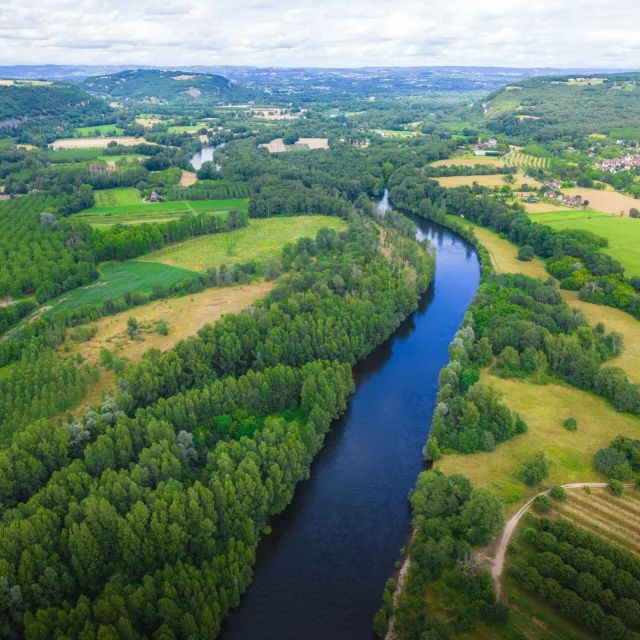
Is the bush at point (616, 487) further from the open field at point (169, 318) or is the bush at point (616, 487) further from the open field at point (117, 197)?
the open field at point (117, 197)

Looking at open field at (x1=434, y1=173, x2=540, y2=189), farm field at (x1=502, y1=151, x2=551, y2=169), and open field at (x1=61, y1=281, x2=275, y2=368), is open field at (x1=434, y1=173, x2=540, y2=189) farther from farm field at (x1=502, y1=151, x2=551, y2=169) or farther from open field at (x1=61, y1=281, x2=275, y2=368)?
open field at (x1=61, y1=281, x2=275, y2=368)

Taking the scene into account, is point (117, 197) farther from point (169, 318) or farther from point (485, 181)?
point (485, 181)

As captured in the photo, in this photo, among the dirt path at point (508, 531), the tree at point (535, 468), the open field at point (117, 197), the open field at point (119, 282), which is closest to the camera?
the dirt path at point (508, 531)

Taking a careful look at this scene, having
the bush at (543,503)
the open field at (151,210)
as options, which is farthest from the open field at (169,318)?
the bush at (543,503)

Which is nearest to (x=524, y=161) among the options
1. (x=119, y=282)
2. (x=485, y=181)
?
(x=485, y=181)

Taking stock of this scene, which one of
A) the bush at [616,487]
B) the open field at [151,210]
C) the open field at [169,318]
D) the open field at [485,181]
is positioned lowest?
the bush at [616,487]

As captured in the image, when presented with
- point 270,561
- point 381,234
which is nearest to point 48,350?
point 270,561
